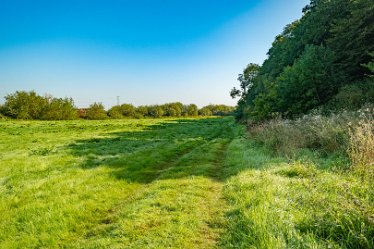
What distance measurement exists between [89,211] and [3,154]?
12.0 m

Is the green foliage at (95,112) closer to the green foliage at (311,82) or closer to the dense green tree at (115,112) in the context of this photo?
the dense green tree at (115,112)

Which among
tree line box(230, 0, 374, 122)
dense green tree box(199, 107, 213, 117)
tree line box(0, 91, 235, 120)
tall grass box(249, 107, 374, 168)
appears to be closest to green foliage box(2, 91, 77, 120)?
tree line box(0, 91, 235, 120)

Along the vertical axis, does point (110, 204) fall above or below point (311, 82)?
below

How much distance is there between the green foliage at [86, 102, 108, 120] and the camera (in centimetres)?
8500

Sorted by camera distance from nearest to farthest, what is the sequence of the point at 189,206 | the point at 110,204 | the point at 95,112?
1. the point at 189,206
2. the point at 110,204
3. the point at 95,112

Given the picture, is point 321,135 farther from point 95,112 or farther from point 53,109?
point 95,112

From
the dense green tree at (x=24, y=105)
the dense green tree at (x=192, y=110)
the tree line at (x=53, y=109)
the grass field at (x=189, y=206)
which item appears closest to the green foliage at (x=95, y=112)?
the tree line at (x=53, y=109)

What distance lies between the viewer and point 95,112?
280 feet

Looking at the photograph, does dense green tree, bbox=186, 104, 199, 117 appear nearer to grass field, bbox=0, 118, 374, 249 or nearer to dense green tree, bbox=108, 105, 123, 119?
dense green tree, bbox=108, 105, 123, 119

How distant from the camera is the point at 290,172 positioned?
9719mm

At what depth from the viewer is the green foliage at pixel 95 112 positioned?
85.0m

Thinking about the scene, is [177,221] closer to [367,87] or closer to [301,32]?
[367,87]

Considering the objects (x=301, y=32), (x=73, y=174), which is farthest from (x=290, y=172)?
(x=301, y=32)

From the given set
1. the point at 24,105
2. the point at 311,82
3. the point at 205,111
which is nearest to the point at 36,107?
the point at 24,105
